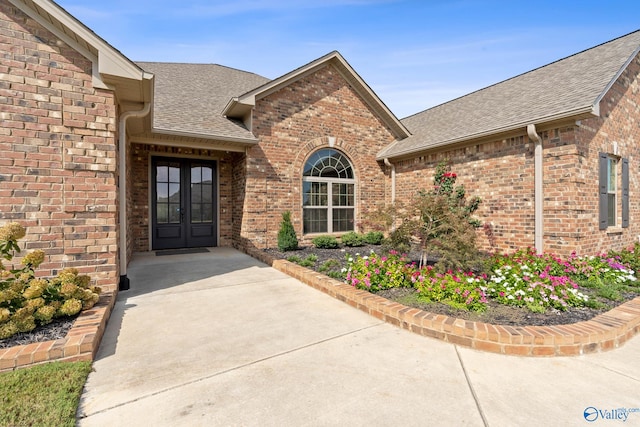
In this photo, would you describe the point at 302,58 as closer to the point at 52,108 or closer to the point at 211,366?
the point at 52,108

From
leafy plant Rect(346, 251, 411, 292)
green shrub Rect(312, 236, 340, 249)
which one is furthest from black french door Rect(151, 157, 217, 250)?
leafy plant Rect(346, 251, 411, 292)

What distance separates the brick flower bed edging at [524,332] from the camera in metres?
2.90

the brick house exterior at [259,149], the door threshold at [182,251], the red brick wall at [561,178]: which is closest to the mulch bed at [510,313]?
the red brick wall at [561,178]

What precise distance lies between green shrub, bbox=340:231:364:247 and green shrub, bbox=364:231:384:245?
0.21 meters

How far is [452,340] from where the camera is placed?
3.10 m

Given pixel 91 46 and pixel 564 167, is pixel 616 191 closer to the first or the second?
pixel 564 167

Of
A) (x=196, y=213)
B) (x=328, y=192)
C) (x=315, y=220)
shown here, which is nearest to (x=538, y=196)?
(x=328, y=192)

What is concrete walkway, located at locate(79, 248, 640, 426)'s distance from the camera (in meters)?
2.01

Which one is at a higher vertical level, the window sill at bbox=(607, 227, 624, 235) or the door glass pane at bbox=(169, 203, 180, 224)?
the door glass pane at bbox=(169, 203, 180, 224)

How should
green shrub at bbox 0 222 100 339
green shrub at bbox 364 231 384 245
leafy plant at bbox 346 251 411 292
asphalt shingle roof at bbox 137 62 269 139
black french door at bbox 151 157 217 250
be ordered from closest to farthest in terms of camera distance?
green shrub at bbox 0 222 100 339
leafy plant at bbox 346 251 411 292
asphalt shingle roof at bbox 137 62 269 139
black french door at bbox 151 157 217 250
green shrub at bbox 364 231 384 245

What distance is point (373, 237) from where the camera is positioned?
9.49 m

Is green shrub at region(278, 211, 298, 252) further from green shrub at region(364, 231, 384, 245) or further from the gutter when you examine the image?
the gutter

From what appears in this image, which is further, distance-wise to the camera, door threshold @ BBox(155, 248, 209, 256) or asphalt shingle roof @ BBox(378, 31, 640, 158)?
door threshold @ BBox(155, 248, 209, 256)

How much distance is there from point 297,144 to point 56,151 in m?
5.81
